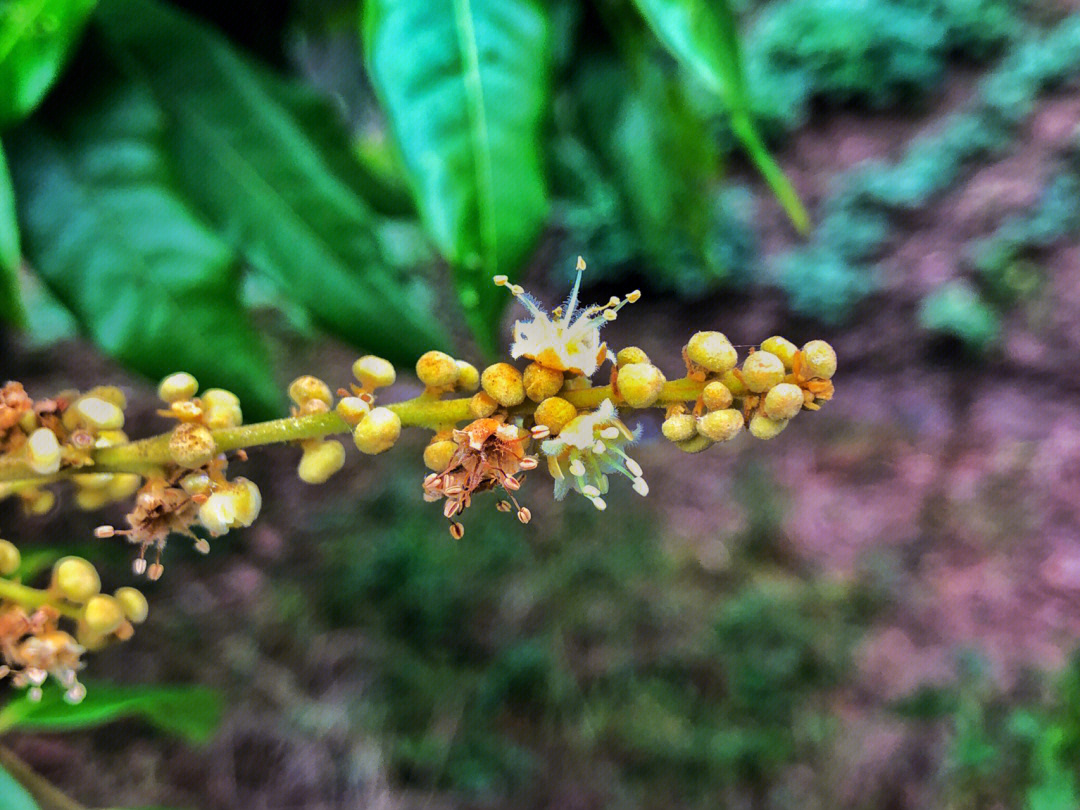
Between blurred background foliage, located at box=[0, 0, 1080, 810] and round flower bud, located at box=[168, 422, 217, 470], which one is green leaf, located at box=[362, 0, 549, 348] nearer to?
blurred background foliage, located at box=[0, 0, 1080, 810]

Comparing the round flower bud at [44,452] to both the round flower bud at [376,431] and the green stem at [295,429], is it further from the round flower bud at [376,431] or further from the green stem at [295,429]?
the round flower bud at [376,431]

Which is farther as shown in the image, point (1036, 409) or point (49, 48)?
point (1036, 409)

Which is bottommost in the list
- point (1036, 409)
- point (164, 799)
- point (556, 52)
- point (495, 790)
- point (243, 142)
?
point (164, 799)

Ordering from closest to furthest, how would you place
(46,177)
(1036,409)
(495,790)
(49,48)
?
(49,48)
(46,177)
(495,790)
(1036,409)

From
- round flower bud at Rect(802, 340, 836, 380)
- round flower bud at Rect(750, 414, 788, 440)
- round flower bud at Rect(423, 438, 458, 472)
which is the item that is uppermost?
round flower bud at Rect(802, 340, 836, 380)

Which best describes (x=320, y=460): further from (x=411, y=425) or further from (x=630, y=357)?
(x=630, y=357)

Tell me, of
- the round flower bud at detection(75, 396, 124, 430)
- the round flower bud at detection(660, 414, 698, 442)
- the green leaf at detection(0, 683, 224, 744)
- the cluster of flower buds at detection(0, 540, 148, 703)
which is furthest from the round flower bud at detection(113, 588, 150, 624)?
the round flower bud at detection(660, 414, 698, 442)

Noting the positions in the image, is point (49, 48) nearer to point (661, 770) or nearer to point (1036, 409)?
point (661, 770)

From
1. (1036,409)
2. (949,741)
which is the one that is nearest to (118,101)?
(949,741)
